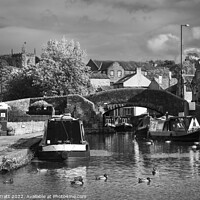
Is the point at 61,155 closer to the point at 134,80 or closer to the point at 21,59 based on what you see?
the point at 134,80

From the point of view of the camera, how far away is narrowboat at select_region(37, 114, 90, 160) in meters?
28.9

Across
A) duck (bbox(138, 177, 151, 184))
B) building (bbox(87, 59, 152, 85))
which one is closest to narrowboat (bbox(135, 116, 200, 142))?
duck (bbox(138, 177, 151, 184))

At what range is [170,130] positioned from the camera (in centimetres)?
5297

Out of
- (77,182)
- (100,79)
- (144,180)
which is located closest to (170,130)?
(144,180)

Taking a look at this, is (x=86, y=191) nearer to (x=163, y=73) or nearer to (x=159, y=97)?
(x=159, y=97)

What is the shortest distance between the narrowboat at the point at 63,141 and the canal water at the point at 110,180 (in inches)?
21.2

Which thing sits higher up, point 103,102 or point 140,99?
point 140,99

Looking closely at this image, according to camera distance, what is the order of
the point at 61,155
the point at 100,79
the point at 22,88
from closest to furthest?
the point at 61,155
the point at 22,88
the point at 100,79

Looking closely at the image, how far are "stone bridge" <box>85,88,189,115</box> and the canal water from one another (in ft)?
113

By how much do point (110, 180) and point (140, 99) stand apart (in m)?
44.7

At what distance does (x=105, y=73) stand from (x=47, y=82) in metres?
47.2

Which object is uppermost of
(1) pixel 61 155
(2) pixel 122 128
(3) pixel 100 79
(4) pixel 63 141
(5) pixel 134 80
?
(3) pixel 100 79

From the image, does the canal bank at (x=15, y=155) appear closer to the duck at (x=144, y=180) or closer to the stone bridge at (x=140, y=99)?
the duck at (x=144, y=180)

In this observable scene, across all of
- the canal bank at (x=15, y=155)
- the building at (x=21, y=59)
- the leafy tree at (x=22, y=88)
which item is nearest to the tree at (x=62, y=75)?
the leafy tree at (x=22, y=88)
